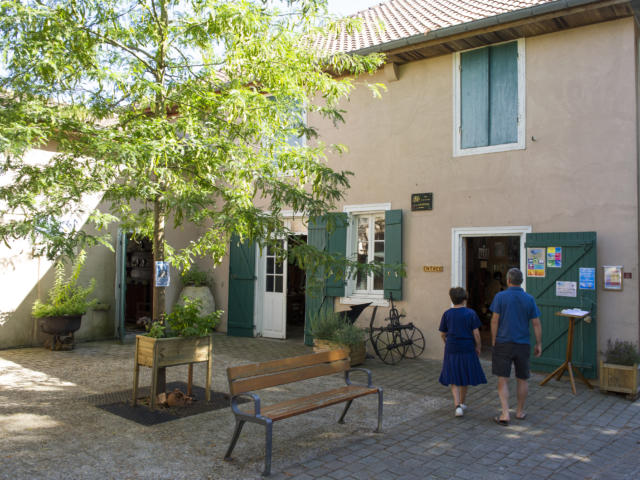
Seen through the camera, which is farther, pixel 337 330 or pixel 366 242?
pixel 366 242

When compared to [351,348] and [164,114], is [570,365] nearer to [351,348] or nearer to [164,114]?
[351,348]

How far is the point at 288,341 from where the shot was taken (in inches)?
420

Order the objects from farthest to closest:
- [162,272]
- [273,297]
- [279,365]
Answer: [273,297]
[162,272]
[279,365]

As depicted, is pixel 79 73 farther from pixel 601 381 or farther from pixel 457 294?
pixel 601 381

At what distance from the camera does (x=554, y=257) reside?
298 inches

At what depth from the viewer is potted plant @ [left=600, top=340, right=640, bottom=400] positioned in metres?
6.46

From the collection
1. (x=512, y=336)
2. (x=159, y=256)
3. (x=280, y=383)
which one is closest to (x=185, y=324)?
(x=159, y=256)

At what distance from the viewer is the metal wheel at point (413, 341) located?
8789 mm

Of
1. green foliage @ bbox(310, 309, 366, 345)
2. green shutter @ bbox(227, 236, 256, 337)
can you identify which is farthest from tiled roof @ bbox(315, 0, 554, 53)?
green shutter @ bbox(227, 236, 256, 337)

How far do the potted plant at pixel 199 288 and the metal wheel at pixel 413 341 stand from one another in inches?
173

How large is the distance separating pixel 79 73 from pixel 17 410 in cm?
344

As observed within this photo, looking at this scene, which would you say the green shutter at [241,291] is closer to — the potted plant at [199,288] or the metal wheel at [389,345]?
the potted plant at [199,288]

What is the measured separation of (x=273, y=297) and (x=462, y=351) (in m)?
6.00

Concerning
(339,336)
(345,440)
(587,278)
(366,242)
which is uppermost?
(366,242)
